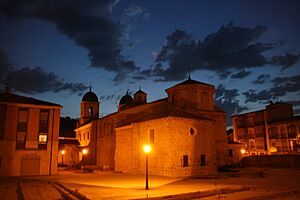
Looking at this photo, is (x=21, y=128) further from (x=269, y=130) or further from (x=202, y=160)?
(x=269, y=130)

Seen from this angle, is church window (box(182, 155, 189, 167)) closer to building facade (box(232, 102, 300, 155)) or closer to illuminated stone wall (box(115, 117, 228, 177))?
illuminated stone wall (box(115, 117, 228, 177))

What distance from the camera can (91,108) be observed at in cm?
5522

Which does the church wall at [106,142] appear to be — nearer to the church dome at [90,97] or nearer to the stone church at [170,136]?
the stone church at [170,136]

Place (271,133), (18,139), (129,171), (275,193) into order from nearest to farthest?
(275,193) < (18,139) < (129,171) < (271,133)

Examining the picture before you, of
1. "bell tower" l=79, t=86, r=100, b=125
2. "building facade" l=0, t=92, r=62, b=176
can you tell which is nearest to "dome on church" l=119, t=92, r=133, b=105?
"bell tower" l=79, t=86, r=100, b=125

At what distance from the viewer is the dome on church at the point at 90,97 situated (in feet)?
181

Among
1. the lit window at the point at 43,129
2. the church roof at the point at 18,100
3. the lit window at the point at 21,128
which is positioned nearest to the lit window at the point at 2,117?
the church roof at the point at 18,100

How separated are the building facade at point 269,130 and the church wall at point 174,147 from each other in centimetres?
A: 2519

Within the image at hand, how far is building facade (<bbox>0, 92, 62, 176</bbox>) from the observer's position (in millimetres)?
26391

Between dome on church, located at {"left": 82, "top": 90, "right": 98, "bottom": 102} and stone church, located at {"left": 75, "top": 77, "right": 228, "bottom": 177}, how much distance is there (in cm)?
1103

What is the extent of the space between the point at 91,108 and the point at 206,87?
2847 cm

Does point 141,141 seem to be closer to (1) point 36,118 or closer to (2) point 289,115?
(1) point 36,118

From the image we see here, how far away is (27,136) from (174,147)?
611 inches

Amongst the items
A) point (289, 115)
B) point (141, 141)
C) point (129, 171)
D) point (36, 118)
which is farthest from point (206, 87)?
point (289, 115)
